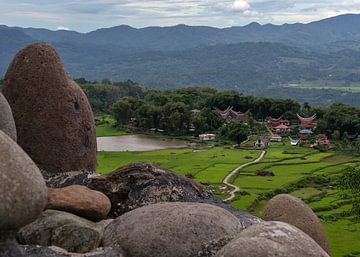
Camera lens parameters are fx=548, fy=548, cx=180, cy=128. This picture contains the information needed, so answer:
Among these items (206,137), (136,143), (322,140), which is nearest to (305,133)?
(322,140)

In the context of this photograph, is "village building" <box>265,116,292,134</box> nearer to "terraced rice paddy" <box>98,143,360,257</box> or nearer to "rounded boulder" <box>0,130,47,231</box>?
"terraced rice paddy" <box>98,143,360,257</box>

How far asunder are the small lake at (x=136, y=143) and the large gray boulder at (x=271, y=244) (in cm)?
6866

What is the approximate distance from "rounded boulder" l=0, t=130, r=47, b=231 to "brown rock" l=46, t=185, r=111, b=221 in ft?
7.97

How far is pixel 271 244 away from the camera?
316 inches

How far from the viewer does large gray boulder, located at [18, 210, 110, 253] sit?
9.52 metres

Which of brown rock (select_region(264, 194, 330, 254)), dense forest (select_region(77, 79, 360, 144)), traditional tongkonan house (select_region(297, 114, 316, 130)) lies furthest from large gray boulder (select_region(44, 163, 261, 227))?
traditional tongkonan house (select_region(297, 114, 316, 130))

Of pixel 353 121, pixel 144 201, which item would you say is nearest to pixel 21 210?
pixel 144 201

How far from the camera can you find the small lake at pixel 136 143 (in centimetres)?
7900

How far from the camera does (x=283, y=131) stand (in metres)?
92.8

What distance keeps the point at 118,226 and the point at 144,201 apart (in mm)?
2058

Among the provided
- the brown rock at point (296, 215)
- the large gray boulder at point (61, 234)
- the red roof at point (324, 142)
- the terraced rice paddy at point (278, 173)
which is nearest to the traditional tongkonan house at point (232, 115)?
the red roof at point (324, 142)

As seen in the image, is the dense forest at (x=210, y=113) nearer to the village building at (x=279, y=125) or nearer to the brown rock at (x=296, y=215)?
the village building at (x=279, y=125)

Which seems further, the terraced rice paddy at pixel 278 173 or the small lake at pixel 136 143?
the small lake at pixel 136 143

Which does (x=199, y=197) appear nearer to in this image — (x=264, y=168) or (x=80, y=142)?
(x=80, y=142)
